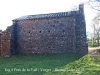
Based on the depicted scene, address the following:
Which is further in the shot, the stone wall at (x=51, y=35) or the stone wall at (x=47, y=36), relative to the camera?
the stone wall at (x=47, y=36)

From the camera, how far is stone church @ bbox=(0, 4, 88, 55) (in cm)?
2102

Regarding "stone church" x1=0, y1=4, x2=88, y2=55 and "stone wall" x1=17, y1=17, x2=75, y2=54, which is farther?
"stone wall" x1=17, y1=17, x2=75, y2=54

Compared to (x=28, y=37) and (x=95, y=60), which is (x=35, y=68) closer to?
(x=95, y=60)

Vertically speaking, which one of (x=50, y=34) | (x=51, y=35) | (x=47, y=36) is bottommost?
(x=47, y=36)

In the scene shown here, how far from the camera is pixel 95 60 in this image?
58.4 ft

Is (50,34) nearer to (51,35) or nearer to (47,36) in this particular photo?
(51,35)

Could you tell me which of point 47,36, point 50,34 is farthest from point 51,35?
point 47,36

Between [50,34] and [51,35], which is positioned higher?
[50,34]

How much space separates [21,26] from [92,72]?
13727 mm

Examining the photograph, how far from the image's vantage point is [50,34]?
22.1 meters

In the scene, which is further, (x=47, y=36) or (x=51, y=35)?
(x=47, y=36)

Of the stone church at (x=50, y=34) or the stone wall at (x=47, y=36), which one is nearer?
the stone church at (x=50, y=34)

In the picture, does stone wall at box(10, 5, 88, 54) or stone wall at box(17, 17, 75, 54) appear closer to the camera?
stone wall at box(10, 5, 88, 54)

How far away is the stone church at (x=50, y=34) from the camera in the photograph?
68.9ft
